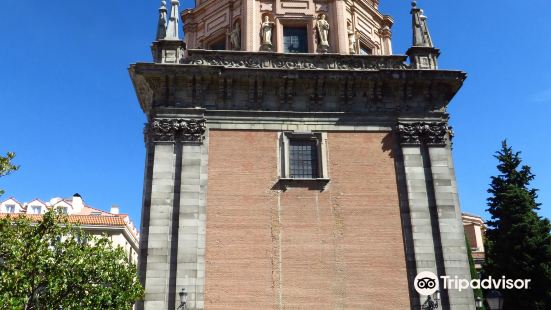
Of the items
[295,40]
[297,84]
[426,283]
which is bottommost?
[426,283]

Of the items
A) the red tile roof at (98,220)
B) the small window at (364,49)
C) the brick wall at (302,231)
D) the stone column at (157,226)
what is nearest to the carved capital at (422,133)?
the brick wall at (302,231)

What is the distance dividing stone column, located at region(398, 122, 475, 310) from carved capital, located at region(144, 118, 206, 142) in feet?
24.4

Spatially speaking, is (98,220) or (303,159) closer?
(303,159)

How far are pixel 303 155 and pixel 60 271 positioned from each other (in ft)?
29.3

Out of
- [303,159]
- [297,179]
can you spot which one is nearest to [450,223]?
[297,179]

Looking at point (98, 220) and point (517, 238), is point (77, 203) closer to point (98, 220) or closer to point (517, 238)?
point (98, 220)

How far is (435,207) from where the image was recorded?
17828 mm

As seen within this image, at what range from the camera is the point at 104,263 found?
15984 millimetres

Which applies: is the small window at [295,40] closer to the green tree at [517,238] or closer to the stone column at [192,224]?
the stone column at [192,224]

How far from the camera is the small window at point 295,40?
73.0 ft

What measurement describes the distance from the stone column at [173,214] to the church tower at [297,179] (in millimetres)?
40

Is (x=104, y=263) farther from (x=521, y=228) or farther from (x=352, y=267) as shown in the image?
(x=521, y=228)

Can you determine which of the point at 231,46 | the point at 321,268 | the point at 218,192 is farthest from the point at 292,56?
the point at 321,268

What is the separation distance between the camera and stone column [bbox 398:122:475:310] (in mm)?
16953
